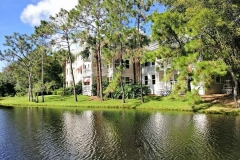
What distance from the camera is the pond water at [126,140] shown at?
11.3 meters

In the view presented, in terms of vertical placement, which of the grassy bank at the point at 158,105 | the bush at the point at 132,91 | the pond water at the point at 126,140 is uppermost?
the bush at the point at 132,91

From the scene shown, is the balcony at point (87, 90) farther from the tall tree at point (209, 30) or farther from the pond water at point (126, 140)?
the pond water at point (126, 140)

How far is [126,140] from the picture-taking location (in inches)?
547

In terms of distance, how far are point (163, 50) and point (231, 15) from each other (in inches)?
272

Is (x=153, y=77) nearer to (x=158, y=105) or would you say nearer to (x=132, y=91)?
(x=132, y=91)

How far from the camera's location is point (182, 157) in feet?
35.2

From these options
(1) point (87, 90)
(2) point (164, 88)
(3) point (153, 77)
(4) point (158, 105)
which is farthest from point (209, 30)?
(1) point (87, 90)

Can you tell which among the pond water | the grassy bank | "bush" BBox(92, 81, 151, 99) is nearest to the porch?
"bush" BBox(92, 81, 151, 99)

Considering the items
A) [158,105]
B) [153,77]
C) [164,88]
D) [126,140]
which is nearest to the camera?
[126,140]

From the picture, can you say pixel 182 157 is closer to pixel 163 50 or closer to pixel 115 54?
pixel 163 50

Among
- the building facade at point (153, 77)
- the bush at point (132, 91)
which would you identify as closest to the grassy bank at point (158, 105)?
the bush at point (132, 91)

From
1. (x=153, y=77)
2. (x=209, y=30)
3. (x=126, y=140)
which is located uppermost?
(x=209, y=30)

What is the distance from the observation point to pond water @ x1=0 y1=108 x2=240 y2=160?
37.2 feet

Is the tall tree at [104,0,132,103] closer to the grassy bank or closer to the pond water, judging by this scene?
the grassy bank
